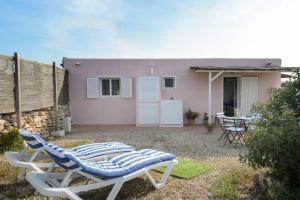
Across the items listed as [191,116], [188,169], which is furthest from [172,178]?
[191,116]

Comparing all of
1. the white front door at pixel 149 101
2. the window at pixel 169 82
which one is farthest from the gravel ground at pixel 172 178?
the window at pixel 169 82

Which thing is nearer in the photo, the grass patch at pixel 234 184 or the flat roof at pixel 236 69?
the grass patch at pixel 234 184

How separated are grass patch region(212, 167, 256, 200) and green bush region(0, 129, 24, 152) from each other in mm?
5098

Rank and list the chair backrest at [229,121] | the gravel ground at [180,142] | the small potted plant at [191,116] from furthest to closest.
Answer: the small potted plant at [191,116], the chair backrest at [229,121], the gravel ground at [180,142]

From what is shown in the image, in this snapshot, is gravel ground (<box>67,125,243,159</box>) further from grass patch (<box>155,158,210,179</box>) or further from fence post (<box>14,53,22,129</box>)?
fence post (<box>14,53,22,129</box>)

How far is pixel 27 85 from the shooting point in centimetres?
733

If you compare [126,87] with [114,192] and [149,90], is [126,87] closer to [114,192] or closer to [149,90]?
[149,90]

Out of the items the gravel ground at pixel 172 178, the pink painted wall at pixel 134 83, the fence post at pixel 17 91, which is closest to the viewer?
the gravel ground at pixel 172 178

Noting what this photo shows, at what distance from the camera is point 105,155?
433 cm

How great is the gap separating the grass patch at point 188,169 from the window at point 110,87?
282 inches

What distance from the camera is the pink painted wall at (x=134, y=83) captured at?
37.9ft

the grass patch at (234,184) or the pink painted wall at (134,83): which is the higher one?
the pink painted wall at (134,83)

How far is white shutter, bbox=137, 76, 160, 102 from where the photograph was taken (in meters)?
11.1

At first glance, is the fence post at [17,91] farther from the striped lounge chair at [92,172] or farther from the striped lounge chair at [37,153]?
the striped lounge chair at [92,172]
